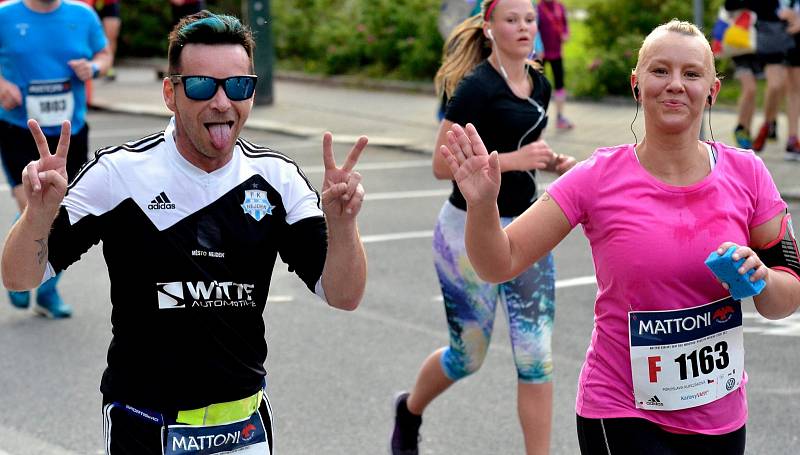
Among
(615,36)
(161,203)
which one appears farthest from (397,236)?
(615,36)

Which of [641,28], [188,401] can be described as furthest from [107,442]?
[641,28]

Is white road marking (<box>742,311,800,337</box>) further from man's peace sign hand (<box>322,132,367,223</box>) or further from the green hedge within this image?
the green hedge

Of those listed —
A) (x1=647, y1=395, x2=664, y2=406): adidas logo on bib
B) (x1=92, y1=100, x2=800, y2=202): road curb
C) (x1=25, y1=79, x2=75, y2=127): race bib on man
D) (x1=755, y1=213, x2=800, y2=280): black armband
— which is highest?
(x1=755, y1=213, x2=800, y2=280): black armband

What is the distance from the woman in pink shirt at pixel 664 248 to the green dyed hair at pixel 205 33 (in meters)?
0.65

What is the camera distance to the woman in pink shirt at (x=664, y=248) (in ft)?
12.2

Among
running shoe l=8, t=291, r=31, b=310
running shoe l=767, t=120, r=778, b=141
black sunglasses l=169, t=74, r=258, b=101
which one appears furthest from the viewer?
running shoe l=767, t=120, r=778, b=141

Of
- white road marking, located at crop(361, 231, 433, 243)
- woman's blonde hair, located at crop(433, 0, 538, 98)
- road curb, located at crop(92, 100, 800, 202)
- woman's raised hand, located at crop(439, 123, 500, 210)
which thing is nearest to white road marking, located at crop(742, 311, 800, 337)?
woman's blonde hair, located at crop(433, 0, 538, 98)

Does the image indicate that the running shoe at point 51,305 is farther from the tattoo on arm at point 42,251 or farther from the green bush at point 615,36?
the green bush at point 615,36

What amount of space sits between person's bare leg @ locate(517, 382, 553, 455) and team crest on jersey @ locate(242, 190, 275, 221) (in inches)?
78.7

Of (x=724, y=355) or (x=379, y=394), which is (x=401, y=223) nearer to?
(x=379, y=394)

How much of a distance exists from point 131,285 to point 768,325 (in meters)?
5.09

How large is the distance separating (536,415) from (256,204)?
2.06 meters

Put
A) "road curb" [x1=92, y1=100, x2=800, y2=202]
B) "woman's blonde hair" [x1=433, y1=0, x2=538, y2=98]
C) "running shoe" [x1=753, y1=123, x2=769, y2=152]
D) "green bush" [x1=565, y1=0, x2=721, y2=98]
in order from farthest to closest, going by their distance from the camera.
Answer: "green bush" [x1=565, y1=0, x2=721, y2=98]
"road curb" [x1=92, y1=100, x2=800, y2=202]
"running shoe" [x1=753, y1=123, x2=769, y2=152]
"woman's blonde hair" [x1=433, y1=0, x2=538, y2=98]

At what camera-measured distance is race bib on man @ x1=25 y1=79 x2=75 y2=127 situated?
8289mm
